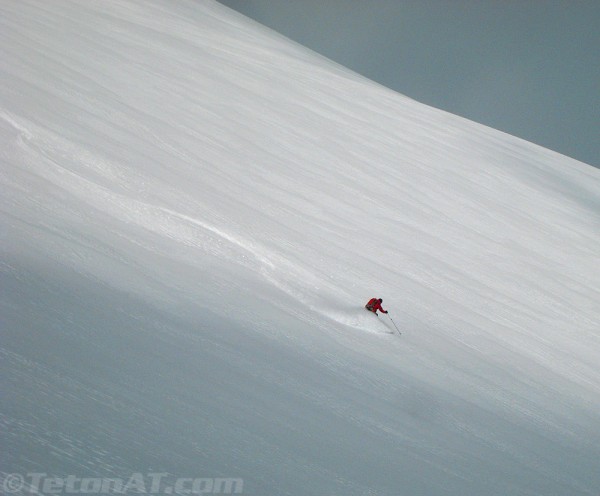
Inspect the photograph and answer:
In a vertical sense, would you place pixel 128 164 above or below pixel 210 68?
below

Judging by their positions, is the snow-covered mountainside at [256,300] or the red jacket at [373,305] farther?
the red jacket at [373,305]

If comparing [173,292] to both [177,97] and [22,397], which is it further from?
[177,97]

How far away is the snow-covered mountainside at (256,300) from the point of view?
1855 mm

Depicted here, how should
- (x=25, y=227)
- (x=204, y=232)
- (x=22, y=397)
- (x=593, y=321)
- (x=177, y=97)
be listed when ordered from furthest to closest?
(x=177, y=97) → (x=593, y=321) → (x=204, y=232) → (x=25, y=227) → (x=22, y=397)

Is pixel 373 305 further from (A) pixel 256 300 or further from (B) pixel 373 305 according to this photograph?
(A) pixel 256 300

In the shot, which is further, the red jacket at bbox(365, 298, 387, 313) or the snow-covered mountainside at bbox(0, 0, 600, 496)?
the red jacket at bbox(365, 298, 387, 313)

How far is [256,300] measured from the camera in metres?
3.11

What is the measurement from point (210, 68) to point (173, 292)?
612 cm

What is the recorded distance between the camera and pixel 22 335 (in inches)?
76.2

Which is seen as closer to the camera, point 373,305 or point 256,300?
point 256,300

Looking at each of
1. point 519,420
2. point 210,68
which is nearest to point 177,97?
point 210,68

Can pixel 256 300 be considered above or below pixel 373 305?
below

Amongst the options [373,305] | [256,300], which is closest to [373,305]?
[373,305]

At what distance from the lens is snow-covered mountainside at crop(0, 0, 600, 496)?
73.0 inches
